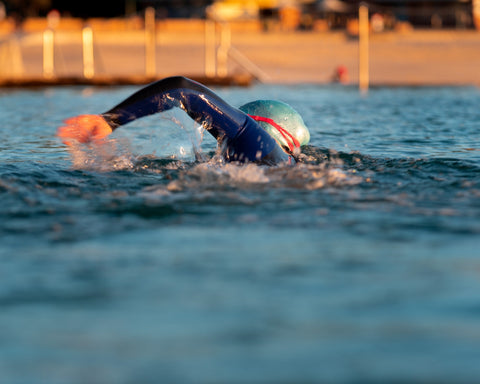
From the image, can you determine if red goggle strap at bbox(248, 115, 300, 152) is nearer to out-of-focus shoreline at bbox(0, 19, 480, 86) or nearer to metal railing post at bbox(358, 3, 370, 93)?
metal railing post at bbox(358, 3, 370, 93)

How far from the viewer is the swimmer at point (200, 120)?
6.14 metres

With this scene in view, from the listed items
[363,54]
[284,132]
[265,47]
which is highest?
[265,47]

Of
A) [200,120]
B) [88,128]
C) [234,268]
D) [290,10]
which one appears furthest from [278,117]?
[290,10]

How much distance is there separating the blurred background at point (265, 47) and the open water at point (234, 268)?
16.5 metres

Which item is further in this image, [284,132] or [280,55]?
[280,55]

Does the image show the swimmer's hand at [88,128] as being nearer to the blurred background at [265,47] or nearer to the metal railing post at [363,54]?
the blurred background at [265,47]

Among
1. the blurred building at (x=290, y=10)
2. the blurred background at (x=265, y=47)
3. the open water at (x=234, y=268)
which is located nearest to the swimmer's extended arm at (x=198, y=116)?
the open water at (x=234, y=268)

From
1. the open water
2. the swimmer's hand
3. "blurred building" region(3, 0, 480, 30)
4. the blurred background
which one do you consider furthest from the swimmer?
"blurred building" region(3, 0, 480, 30)

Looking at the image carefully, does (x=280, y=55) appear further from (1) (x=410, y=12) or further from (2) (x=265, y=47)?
(1) (x=410, y=12)

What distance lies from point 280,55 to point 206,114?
2581 centimetres

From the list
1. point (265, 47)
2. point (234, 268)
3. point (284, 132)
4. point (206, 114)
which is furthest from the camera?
point (265, 47)

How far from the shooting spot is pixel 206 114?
6.44m

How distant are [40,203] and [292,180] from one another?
2.02 meters

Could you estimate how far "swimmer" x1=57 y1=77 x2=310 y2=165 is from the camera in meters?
6.14
